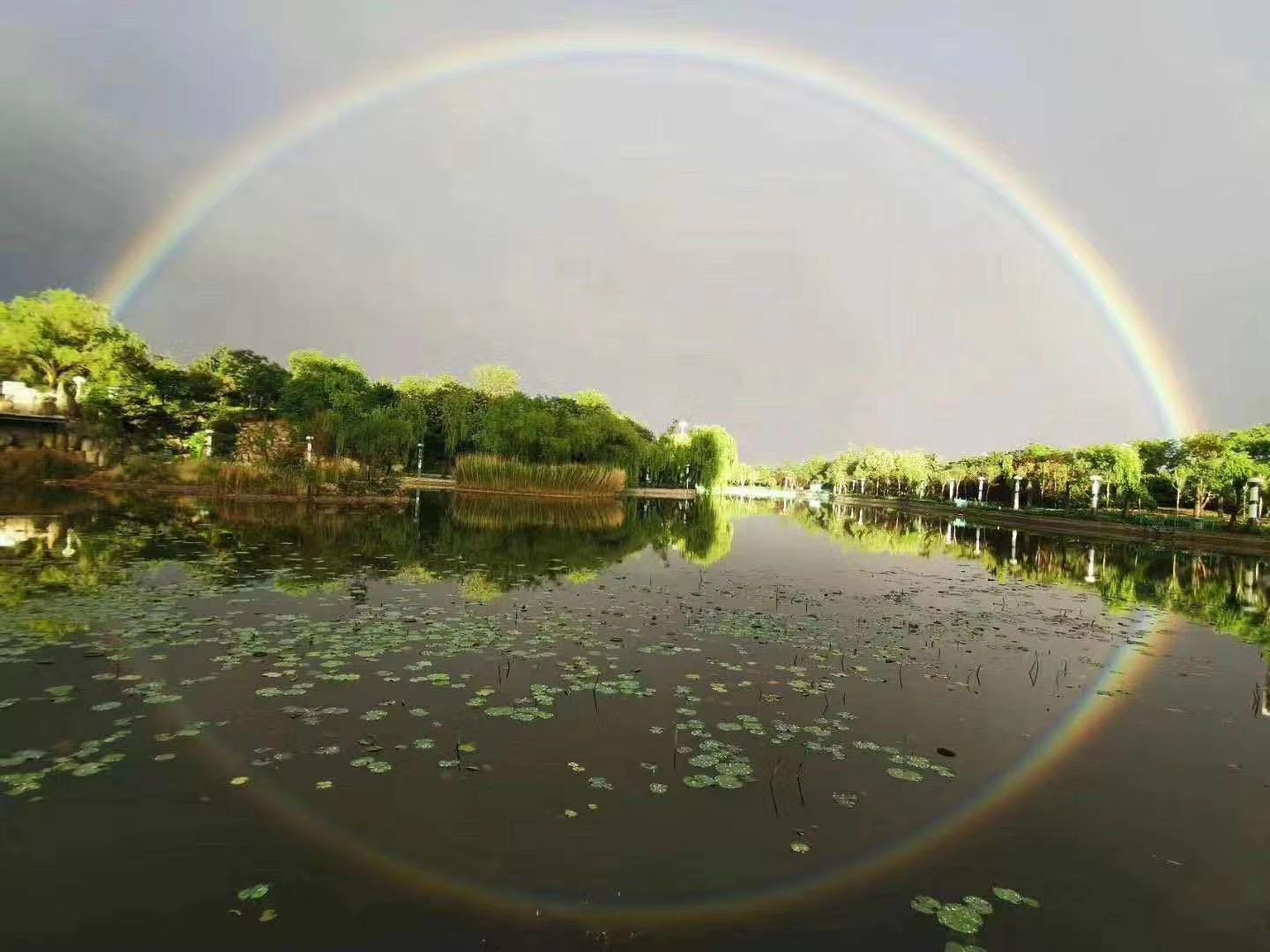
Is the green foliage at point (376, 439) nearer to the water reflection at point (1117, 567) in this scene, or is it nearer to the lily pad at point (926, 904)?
the water reflection at point (1117, 567)

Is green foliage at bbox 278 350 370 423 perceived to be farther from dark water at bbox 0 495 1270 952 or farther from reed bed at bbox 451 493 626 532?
dark water at bbox 0 495 1270 952

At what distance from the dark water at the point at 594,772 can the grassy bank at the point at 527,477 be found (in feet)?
111

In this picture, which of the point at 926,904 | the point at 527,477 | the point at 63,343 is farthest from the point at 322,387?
the point at 926,904

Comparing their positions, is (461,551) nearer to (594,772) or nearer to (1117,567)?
(594,772)

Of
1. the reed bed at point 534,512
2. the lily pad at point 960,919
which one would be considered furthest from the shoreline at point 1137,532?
the lily pad at point 960,919

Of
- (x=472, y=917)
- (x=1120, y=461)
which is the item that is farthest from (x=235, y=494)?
(x=1120, y=461)

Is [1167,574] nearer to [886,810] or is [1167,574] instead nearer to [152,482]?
[886,810]

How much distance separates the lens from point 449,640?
9227 mm

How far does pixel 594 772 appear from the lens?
18.4 ft

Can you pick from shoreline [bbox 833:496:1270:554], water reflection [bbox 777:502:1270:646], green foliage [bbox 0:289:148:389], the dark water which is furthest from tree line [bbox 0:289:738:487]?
shoreline [bbox 833:496:1270:554]

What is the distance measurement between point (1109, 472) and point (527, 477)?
41697 mm

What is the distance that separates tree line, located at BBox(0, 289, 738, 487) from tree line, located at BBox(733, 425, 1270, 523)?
35.3 meters

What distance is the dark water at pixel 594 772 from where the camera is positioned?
3.94 meters

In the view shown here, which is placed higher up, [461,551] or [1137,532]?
[1137,532]
